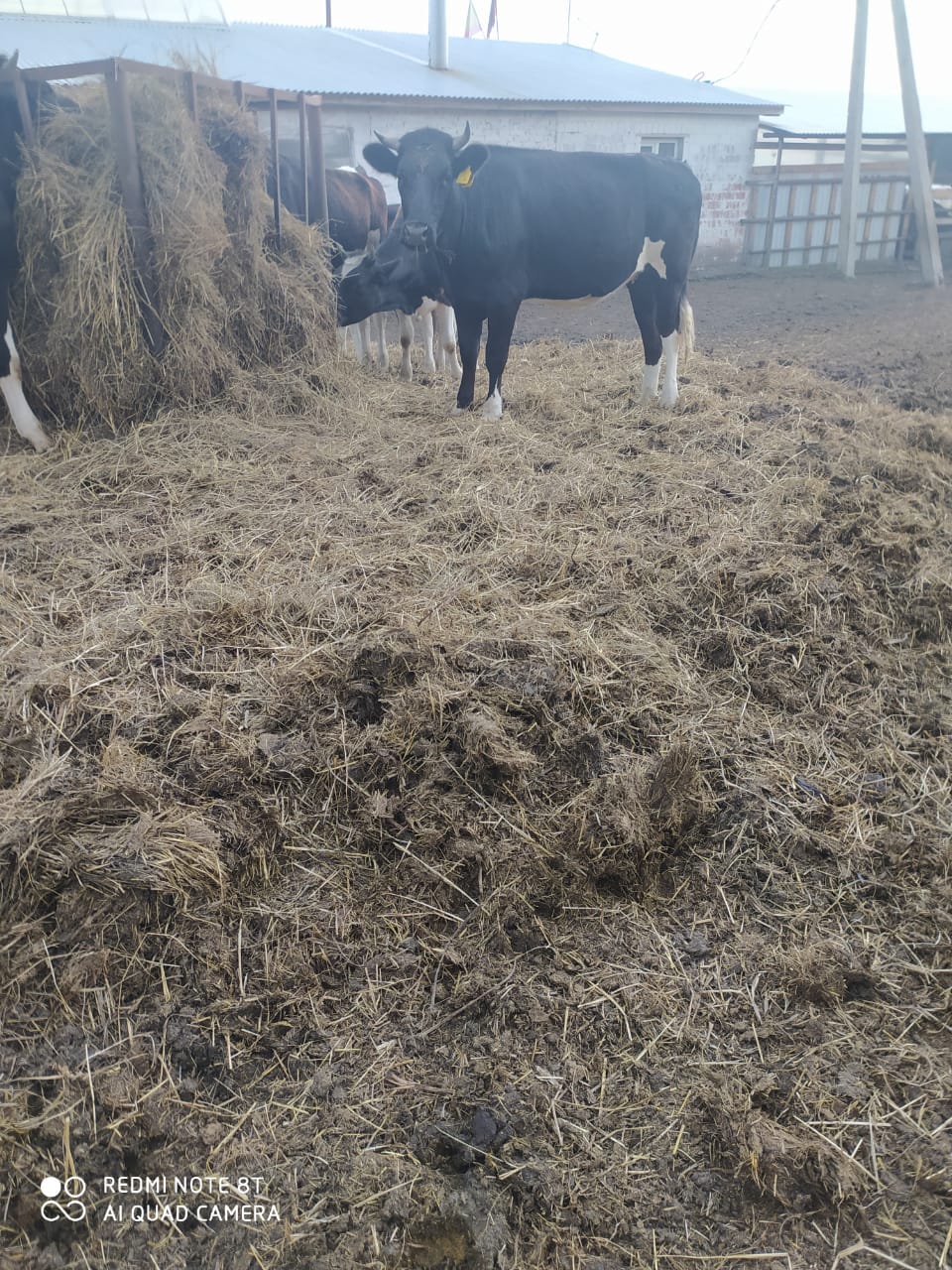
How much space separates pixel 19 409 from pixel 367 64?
1365 centimetres

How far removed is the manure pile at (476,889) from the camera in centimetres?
177

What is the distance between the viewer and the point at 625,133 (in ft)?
52.4

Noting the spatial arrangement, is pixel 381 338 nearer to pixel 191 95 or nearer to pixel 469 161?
pixel 469 161

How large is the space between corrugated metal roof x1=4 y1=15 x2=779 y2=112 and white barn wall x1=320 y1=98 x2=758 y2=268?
263 mm

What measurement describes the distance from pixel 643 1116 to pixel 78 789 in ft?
5.33

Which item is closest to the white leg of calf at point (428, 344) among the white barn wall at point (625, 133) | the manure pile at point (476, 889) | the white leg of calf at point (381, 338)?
the white leg of calf at point (381, 338)

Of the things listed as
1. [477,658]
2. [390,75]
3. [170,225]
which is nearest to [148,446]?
[170,225]

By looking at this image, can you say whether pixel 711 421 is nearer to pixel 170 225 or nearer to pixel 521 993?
pixel 170 225

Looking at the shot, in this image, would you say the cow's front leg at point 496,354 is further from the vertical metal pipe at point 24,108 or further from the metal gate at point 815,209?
the metal gate at point 815,209

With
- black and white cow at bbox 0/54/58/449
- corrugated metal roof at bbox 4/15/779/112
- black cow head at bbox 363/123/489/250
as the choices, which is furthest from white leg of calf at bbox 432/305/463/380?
corrugated metal roof at bbox 4/15/779/112

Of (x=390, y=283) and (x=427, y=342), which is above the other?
(x=390, y=283)

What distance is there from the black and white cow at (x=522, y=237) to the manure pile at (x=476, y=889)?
251cm

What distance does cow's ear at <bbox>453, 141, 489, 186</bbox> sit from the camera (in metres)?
5.58

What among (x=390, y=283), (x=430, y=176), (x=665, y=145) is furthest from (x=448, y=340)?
(x=665, y=145)
